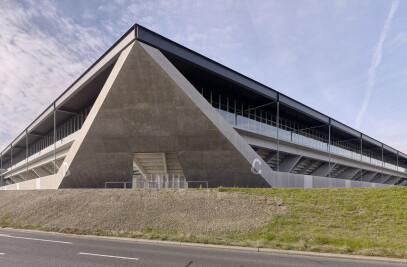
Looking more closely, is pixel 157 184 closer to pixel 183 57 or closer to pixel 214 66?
pixel 183 57

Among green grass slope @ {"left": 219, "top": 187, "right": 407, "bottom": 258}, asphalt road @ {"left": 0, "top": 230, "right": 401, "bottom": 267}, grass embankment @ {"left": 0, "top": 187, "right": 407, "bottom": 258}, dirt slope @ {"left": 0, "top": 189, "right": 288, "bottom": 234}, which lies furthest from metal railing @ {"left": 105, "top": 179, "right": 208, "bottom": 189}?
asphalt road @ {"left": 0, "top": 230, "right": 401, "bottom": 267}

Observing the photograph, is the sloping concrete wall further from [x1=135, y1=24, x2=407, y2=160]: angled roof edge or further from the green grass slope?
the green grass slope

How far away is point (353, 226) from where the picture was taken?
11742 millimetres

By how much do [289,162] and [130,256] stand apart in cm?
3120

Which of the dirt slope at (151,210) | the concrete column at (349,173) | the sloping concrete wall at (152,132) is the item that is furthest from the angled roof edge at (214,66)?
the concrete column at (349,173)

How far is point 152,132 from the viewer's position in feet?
70.7

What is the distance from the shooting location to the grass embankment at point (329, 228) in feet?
32.8

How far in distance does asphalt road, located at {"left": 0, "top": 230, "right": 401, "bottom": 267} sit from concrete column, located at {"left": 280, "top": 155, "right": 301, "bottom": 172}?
93.3 feet

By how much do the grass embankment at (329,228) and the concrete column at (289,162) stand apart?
20555 mm

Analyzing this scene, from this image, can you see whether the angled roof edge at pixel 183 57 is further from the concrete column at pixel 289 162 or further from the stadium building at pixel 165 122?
the concrete column at pixel 289 162

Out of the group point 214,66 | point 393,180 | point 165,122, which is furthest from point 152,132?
point 393,180

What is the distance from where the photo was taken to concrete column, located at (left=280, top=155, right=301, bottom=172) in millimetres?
36397

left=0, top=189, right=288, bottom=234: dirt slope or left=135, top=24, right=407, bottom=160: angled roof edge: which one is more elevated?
left=135, top=24, right=407, bottom=160: angled roof edge

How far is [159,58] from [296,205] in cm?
1289
